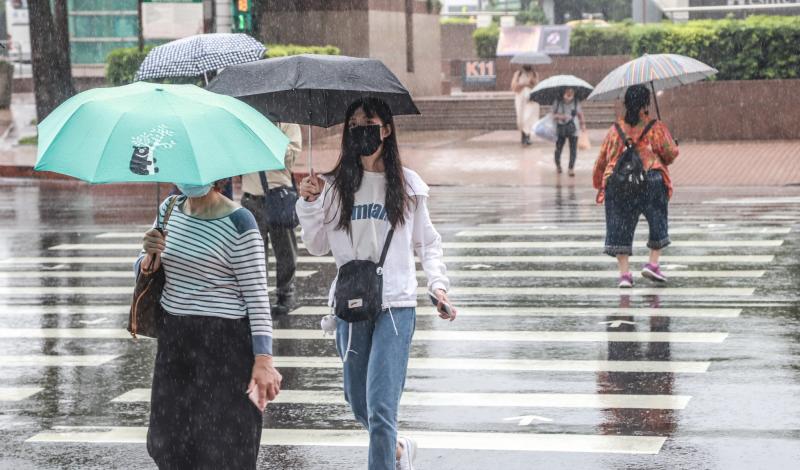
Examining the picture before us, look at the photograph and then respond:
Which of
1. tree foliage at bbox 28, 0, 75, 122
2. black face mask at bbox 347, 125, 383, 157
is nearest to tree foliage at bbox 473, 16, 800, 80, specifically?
tree foliage at bbox 28, 0, 75, 122

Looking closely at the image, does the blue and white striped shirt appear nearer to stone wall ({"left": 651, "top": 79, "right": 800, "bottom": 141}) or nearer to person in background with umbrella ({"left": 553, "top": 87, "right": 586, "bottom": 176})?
person in background with umbrella ({"left": 553, "top": 87, "right": 586, "bottom": 176})

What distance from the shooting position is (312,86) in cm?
700

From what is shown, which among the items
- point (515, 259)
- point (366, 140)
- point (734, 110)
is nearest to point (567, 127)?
point (734, 110)

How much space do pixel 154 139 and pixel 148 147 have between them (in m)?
0.04

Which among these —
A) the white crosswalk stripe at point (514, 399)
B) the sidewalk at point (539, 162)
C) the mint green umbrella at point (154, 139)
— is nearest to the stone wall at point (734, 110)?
the sidewalk at point (539, 162)

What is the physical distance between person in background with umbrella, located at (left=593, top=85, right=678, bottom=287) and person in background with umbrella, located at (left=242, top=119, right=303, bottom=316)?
281cm

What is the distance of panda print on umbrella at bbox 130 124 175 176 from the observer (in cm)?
501

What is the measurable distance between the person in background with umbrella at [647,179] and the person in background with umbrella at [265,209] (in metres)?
2.81

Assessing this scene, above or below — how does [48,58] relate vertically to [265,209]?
above

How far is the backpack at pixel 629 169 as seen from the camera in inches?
480

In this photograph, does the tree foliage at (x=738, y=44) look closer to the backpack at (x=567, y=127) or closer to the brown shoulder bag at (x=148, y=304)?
the backpack at (x=567, y=127)

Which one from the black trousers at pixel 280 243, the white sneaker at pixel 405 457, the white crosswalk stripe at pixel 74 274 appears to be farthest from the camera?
the white crosswalk stripe at pixel 74 274

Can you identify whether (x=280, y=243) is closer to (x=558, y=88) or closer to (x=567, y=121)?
(x=567, y=121)

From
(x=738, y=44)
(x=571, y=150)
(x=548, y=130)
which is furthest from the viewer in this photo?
(x=738, y=44)
